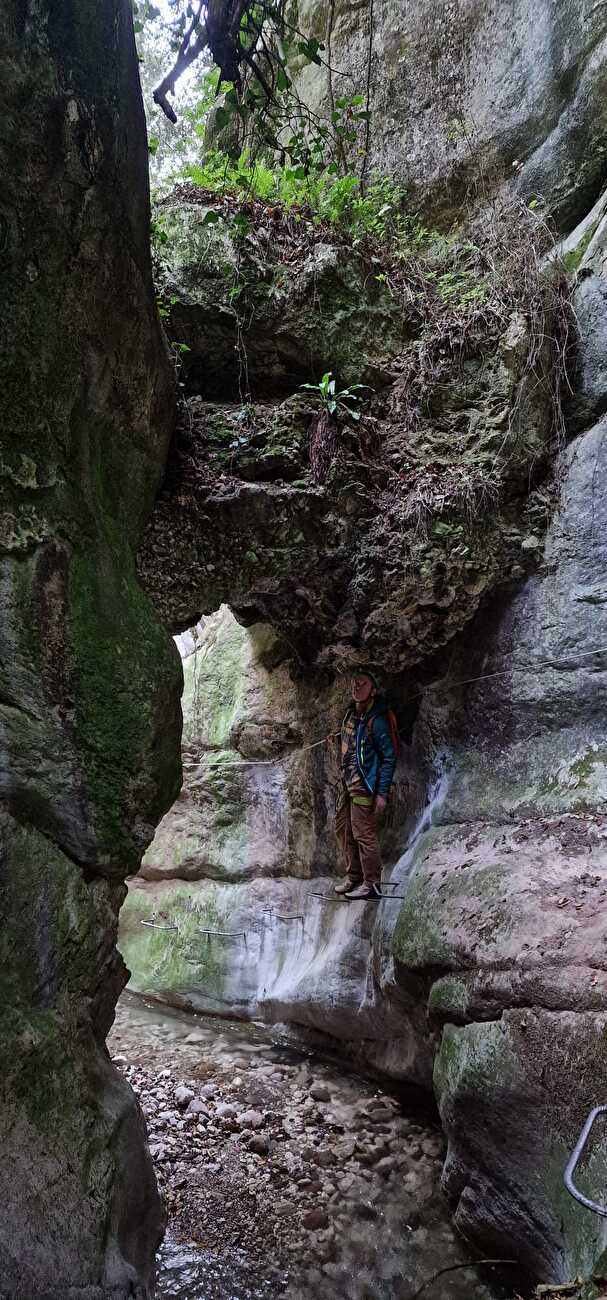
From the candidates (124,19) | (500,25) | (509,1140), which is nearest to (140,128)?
(124,19)

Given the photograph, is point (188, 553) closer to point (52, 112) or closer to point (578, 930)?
point (52, 112)

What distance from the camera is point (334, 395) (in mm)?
5570

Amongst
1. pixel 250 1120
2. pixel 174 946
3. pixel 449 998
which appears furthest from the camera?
pixel 174 946

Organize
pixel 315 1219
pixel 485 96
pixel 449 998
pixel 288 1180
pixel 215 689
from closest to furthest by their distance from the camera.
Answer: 1. pixel 449 998
2. pixel 315 1219
3. pixel 288 1180
4. pixel 485 96
5. pixel 215 689

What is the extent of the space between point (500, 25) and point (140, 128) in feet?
17.0

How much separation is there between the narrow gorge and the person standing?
237mm

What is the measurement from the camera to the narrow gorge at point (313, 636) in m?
3.59

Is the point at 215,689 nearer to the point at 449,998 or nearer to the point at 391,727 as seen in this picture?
the point at 391,727

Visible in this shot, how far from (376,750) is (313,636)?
1.18m

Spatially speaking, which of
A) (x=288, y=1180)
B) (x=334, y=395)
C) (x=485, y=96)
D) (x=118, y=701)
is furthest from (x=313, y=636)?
(x=485, y=96)

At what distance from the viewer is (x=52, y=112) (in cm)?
327

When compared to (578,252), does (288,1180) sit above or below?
below

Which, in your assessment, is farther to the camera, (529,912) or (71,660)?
(529,912)

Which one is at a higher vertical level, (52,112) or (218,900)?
(52,112)
